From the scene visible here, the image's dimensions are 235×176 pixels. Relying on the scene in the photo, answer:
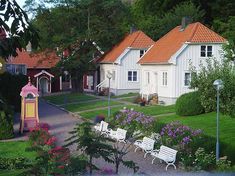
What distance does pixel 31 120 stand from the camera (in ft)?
83.9

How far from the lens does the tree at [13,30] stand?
15.2 feet

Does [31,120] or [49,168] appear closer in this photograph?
[49,168]

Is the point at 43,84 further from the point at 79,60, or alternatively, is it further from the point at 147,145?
the point at 147,145

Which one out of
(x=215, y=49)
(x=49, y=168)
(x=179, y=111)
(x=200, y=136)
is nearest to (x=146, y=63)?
(x=215, y=49)

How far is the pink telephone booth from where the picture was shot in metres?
25.5

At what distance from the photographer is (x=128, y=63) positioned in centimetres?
4959

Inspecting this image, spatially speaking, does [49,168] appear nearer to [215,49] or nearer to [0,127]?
[0,127]

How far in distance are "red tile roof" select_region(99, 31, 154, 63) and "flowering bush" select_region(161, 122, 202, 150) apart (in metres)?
31.2

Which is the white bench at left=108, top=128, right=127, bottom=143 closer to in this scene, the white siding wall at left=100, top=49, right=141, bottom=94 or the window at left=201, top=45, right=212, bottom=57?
A: the window at left=201, top=45, right=212, bottom=57

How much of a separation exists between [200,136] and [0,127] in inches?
405

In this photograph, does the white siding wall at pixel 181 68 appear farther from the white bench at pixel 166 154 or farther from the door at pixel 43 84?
the door at pixel 43 84

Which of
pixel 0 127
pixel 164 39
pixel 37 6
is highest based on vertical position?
pixel 37 6

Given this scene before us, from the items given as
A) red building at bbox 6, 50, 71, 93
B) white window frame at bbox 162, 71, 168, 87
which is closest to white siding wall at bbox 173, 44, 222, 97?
white window frame at bbox 162, 71, 168, 87

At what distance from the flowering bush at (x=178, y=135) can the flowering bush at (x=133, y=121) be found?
64.0 inches
